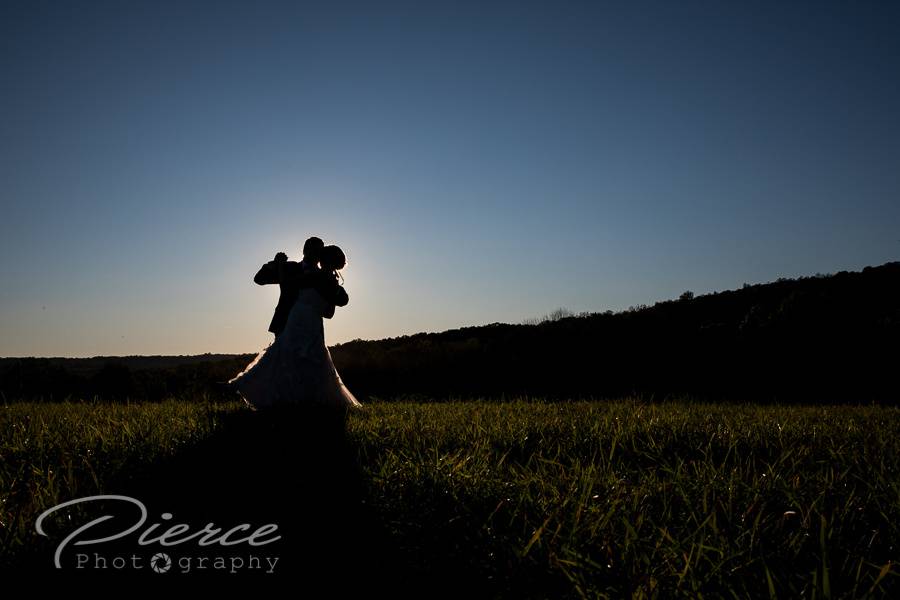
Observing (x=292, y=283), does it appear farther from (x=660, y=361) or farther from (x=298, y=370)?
(x=660, y=361)

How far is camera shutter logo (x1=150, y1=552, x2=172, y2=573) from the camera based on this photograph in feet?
7.35

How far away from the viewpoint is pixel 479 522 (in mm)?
2533

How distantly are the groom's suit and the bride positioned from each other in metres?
0.03

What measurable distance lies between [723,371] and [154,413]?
12.5 metres

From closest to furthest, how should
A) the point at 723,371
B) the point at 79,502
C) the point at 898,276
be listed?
the point at 79,502 < the point at 723,371 < the point at 898,276

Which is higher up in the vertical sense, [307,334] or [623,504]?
[307,334]

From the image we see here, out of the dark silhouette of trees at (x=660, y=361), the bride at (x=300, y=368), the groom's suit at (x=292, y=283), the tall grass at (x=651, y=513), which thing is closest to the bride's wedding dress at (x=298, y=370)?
the bride at (x=300, y=368)

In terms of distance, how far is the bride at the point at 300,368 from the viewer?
279 inches

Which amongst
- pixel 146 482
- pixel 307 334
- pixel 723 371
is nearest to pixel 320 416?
pixel 307 334

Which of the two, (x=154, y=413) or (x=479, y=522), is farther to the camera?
(x=154, y=413)

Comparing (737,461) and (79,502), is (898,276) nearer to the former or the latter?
(737,461)

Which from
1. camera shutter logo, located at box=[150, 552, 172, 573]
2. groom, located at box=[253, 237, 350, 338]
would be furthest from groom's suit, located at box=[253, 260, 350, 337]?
camera shutter logo, located at box=[150, 552, 172, 573]

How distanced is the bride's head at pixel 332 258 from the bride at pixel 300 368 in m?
0.16

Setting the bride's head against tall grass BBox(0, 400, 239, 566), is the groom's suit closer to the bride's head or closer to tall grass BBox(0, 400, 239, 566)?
the bride's head
